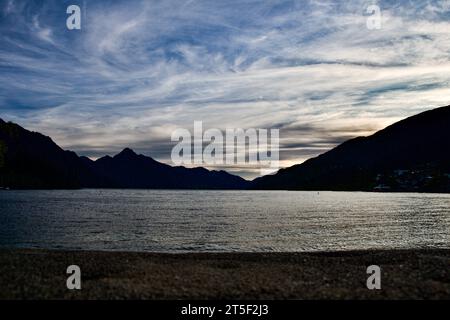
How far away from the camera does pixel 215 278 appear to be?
24453mm

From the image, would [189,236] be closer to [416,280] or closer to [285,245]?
[285,245]

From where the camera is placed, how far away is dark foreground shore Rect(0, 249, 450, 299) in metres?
20.5

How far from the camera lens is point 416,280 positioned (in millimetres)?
24094

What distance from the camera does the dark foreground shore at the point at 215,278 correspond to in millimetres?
20547

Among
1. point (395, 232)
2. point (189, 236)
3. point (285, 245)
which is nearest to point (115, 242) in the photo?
point (189, 236)

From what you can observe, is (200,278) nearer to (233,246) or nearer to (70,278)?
(70,278)

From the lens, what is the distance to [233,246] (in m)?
49.6

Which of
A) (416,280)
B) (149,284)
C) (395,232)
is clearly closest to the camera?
(149,284)

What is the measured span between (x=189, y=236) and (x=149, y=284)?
1456 inches
